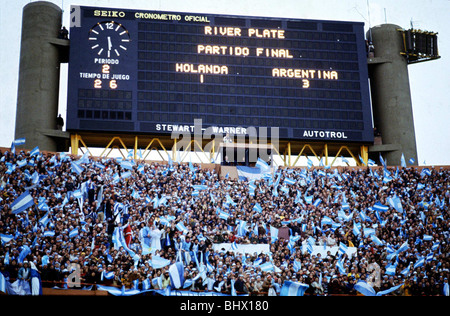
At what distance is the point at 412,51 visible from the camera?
101 ft

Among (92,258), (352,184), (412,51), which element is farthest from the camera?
(412,51)

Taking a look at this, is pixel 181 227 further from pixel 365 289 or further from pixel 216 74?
pixel 216 74

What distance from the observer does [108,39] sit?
2662 centimetres

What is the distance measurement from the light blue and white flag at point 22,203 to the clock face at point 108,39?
11122 mm

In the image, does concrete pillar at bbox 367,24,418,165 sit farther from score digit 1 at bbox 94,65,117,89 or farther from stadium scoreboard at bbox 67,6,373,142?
score digit 1 at bbox 94,65,117,89

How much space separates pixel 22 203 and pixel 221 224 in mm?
6361

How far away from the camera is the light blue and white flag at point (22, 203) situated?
16.9 m

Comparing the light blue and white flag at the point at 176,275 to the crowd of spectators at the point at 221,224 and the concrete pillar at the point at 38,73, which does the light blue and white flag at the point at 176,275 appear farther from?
the concrete pillar at the point at 38,73

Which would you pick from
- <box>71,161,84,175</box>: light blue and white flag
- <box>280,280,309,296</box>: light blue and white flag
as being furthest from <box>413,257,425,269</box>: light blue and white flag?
<box>71,161,84,175</box>: light blue and white flag

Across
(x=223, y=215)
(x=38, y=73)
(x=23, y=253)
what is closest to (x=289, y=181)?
(x=223, y=215)

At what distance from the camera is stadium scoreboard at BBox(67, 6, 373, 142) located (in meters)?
26.1

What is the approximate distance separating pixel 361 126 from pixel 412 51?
20.9 feet

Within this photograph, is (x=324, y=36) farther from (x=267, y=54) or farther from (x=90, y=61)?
(x=90, y=61)
